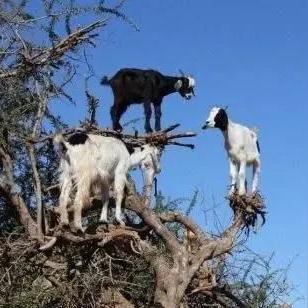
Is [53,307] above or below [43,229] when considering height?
below

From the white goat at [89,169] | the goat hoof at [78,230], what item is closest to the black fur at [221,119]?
the white goat at [89,169]

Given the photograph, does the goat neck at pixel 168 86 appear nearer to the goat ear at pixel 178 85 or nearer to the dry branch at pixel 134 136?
the goat ear at pixel 178 85

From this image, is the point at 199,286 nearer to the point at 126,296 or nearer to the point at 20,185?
the point at 126,296

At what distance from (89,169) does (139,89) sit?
8.95 feet

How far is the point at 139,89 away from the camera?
12.0 meters

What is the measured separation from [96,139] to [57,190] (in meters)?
1.43

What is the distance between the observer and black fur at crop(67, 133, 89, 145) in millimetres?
9594

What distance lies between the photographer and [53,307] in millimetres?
10172

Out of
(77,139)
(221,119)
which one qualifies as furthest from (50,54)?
(221,119)

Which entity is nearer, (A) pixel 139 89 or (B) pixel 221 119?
(B) pixel 221 119

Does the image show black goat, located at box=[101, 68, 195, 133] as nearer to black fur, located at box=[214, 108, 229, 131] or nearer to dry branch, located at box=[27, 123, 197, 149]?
dry branch, located at box=[27, 123, 197, 149]

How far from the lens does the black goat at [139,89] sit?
11.9 metres

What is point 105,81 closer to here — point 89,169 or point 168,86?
point 168,86

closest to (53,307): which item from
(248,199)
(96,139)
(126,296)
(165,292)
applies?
(126,296)
